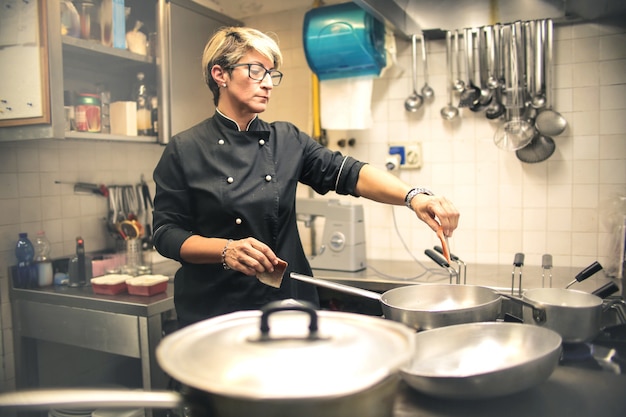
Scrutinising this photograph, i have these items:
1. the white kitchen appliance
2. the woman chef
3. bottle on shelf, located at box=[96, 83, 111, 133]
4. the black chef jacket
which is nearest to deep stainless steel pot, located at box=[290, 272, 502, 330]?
the woman chef

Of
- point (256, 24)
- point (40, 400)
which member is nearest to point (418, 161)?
point (256, 24)

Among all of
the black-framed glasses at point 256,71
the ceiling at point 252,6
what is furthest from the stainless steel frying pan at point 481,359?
the ceiling at point 252,6

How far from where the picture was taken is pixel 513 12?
207cm

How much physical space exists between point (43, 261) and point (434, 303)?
59.2 inches

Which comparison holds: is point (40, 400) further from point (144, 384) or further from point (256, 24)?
point (256, 24)

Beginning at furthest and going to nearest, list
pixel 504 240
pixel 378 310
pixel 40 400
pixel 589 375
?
pixel 504 240
pixel 378 310
pixel 589 375
pixel 40 400

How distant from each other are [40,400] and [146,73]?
1.81 meters

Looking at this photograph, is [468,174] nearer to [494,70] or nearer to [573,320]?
[494,70]

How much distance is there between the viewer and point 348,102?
2.33m

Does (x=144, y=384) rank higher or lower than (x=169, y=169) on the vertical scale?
lower

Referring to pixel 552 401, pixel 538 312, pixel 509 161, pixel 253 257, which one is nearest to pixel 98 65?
pixel 253 257

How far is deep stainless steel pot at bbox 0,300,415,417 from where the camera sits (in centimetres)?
51

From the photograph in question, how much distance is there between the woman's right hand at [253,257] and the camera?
99cm

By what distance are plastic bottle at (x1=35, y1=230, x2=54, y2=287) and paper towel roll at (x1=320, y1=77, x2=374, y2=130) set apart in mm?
1210
